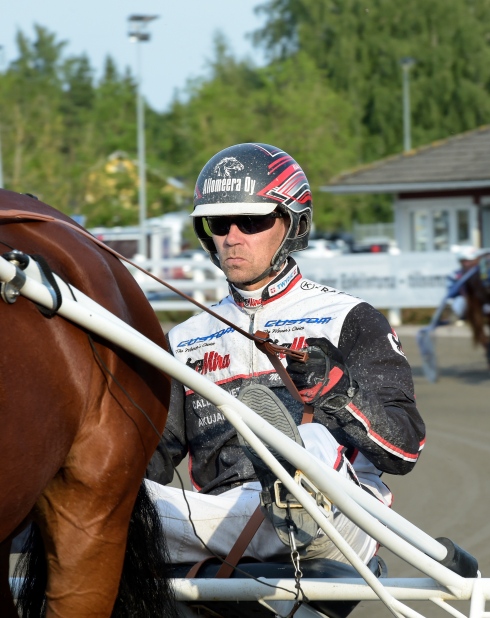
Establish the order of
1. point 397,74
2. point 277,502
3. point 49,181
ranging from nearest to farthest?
point 277,502
point 49,181
point 397,74

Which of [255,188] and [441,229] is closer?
[255,188]

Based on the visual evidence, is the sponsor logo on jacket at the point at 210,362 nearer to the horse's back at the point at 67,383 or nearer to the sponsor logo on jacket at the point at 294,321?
the sponsor logo on jacket at the point at 294,321

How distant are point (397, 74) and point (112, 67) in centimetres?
4091

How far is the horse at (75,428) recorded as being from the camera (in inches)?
76.3

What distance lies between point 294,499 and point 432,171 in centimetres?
2263

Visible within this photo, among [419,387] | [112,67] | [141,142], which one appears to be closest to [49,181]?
[141,142]

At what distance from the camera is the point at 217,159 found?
10.0ft

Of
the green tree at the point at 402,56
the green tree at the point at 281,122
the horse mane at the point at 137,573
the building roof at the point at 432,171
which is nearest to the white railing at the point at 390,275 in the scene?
the building roof at the point at 432,171

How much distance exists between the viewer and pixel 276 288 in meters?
3.08

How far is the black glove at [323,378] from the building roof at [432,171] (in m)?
20.6

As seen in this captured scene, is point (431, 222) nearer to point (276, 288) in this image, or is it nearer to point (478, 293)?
point (478, 293)

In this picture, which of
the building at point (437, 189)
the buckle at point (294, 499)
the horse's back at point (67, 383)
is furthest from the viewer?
the building at point (437, 189)

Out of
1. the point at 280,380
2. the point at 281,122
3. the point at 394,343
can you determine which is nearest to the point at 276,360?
the point at 280,380

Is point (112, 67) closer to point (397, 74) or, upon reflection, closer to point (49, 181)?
point (397, 74)
